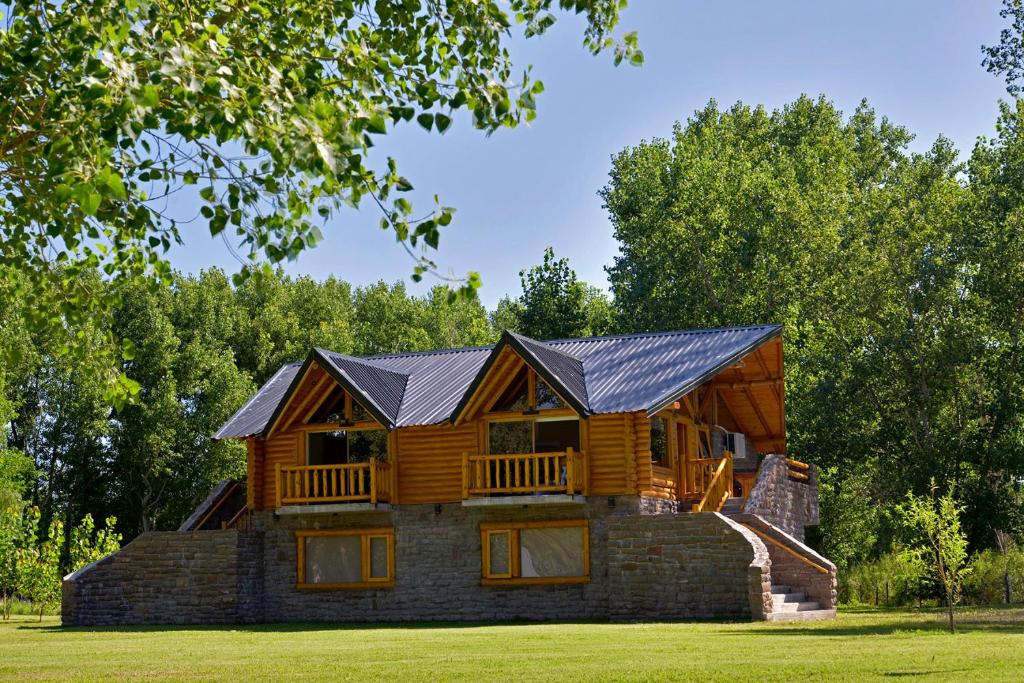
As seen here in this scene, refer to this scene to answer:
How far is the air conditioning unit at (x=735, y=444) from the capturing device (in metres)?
31.4

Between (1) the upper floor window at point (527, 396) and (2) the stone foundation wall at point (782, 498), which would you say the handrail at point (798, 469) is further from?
(1) the upper floor window at point (527, 396)

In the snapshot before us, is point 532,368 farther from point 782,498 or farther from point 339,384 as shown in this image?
point 782,498

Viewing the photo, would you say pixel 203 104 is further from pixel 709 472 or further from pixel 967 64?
pixel 967 64

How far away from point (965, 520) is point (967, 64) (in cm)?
1169

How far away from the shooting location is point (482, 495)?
1043 inches

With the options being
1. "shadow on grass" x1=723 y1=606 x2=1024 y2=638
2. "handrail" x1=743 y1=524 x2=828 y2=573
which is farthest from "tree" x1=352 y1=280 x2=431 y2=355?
"shadow on grass" x1=723 y1=606 x2=1024 y2=638

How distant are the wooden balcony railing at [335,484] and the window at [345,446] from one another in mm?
295

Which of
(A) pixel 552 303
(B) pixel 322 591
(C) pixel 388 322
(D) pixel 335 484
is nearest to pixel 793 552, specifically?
(D) pixel 335 484

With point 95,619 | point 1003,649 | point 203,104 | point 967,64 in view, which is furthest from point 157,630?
point 967,64

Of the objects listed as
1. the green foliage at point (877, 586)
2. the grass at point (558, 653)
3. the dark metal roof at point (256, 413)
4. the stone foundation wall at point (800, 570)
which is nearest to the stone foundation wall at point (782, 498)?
the stone foundation wall at point (800, 570)

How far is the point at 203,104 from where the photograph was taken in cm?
830

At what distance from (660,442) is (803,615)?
6106 millimetres

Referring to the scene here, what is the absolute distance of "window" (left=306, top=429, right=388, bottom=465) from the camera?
1112 inches

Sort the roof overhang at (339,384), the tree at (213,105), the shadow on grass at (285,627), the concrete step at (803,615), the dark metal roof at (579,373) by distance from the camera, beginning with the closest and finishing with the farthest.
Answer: the tree at (213,105), the concrete step at (803,615), the shadow on grass at (285,627), the dark metal roof at (579,373), the roof overhang at (339,384)
